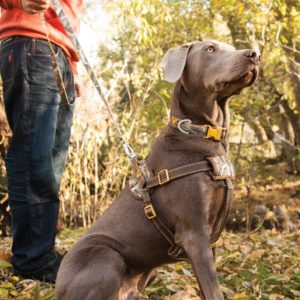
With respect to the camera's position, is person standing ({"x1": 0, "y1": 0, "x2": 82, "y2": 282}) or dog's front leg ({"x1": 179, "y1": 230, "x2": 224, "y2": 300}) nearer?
dog's front leg ({"x1": 179, "y1": 230, "x2": 224, "y2": 300})

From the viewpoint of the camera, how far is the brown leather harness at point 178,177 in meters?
2.41

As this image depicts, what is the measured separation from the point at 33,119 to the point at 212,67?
136 cm

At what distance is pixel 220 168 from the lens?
2404 mm

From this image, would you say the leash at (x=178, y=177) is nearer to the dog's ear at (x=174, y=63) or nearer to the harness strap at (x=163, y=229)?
the harness strap at (x=163, y=229)

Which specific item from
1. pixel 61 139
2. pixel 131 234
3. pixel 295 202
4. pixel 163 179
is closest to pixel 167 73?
pixel 163 179

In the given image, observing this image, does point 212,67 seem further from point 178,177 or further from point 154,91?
point 154,91

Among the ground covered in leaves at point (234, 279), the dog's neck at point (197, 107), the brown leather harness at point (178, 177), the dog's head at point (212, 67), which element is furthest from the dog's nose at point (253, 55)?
the ground covered in leaves at point (234, 279)

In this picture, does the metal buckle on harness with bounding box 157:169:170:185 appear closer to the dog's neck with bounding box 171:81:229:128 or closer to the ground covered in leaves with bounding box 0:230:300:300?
the dog's neck with bounding box 171:81:229:128

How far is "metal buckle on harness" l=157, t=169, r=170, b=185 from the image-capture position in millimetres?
2473

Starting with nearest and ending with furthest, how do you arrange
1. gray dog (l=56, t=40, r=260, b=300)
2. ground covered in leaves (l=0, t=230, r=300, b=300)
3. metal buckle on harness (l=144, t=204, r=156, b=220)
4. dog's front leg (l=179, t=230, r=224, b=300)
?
dog's front leg (l=179, t=230, r=224, b=300)
gray dog (l=56, t=40, r=260, b=300)
metal buckle on harness (l=144, t=204, r=156, b=220)
ground covered in leaves (l=0, t=230, r=300, b=300)

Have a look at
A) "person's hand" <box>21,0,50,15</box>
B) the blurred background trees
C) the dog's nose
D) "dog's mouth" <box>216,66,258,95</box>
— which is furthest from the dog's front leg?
the blurred background trees

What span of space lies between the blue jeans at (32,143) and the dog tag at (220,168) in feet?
4.52

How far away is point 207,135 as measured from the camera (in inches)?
99.0

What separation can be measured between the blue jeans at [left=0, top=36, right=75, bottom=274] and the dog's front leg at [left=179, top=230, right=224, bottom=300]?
1375 millimetres
